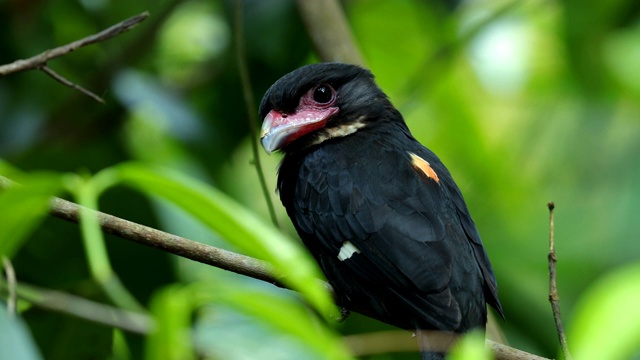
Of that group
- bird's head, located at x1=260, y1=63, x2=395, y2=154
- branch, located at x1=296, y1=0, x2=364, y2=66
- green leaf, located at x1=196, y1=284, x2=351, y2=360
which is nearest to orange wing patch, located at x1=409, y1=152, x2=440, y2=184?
bird's head, located at x1=260, y1=63, x2=395, y2=154

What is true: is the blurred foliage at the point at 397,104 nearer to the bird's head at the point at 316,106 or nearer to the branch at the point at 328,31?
the bird's head at the point at 316,106

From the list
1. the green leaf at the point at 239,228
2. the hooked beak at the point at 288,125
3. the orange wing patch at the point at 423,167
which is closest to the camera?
the green leaf at the point at 239,228

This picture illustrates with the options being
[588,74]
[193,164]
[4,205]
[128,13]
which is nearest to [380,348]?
[4,205]

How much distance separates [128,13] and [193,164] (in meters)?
0.84

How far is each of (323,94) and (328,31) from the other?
48 cm

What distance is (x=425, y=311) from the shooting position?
2.80 m

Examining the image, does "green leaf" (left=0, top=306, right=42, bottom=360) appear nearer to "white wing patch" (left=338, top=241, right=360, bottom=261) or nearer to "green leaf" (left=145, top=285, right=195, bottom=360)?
"green leaf" (left=145, top=285, right=195, bottom=360)

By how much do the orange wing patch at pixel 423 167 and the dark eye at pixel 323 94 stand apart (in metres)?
0.46

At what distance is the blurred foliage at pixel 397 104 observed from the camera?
141 inches

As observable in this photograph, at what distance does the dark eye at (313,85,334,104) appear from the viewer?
3.54 metres

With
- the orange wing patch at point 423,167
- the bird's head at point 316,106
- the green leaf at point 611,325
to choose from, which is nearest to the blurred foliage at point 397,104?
the bird's head at point 316,106

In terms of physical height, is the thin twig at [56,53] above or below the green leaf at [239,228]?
above

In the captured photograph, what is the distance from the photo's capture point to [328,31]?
393 cm

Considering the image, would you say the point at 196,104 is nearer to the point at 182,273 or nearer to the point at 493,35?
the point at 182,273
